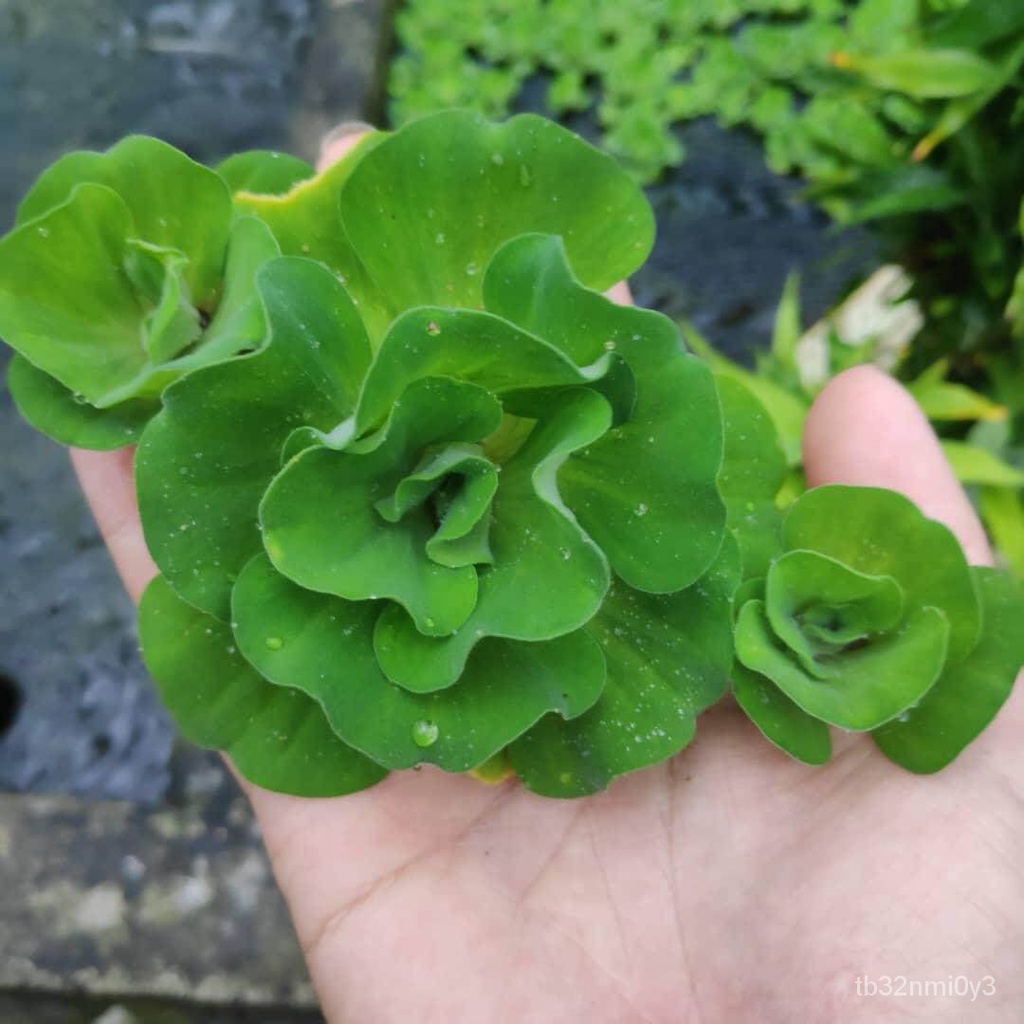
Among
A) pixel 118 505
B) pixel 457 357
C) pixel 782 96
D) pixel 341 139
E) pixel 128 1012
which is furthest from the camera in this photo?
pixel 782 96

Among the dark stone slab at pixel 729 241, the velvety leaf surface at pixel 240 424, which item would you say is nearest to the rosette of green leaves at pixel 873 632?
the velvety leaf surface at pixel 240 424

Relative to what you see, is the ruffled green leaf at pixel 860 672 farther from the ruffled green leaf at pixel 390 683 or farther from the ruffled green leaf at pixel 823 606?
the ruffled green leaf at pixel 390 683

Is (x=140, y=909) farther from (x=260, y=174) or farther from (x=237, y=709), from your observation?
(x=260, y=174)

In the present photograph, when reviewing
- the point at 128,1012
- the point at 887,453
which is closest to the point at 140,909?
the point at 128,1012

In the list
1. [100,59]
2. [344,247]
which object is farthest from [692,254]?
[344,247]

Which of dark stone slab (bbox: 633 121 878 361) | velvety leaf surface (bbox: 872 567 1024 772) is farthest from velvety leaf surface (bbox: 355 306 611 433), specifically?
dark stone slab (bbox: 633 121 878 361)
